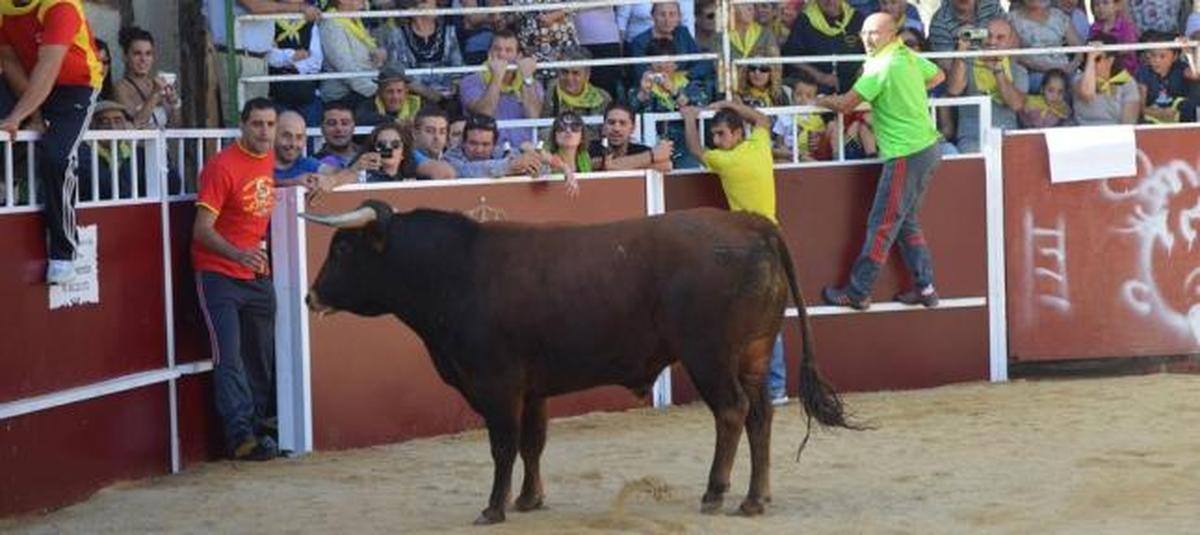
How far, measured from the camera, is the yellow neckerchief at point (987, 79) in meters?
14.8

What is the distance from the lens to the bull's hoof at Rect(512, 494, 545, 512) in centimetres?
958

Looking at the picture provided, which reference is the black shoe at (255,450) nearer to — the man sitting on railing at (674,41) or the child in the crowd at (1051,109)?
the man sitting on railing at (674,41)

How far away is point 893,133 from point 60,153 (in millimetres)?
5207

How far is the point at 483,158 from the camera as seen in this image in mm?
12469

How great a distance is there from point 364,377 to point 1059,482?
3.62m

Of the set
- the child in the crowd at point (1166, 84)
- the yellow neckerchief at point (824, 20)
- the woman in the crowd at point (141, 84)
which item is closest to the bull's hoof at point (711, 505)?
the woman in the crowd at point (141, 84)

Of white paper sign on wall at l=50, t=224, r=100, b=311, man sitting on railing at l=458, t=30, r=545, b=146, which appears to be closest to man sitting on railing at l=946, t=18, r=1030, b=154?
man sitting on railing at l=458, t=30, r=545, b=146

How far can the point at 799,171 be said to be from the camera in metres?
13.4

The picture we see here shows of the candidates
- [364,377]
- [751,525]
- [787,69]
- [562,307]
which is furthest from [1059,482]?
[787,69]

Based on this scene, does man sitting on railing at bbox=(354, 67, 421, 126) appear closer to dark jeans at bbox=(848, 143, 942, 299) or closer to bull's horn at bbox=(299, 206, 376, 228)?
dark jeans at bbox=(848, 143, 942, 299)

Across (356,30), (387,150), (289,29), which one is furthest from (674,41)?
(387,150)

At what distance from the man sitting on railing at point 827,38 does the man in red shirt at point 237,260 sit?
4.51 m

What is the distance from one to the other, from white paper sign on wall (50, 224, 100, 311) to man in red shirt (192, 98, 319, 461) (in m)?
0.67

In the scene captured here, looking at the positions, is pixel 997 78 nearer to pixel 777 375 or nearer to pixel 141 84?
pixel 777 375
